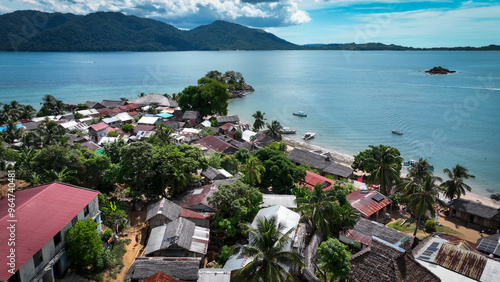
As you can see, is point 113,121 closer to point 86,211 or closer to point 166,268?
point 86,211

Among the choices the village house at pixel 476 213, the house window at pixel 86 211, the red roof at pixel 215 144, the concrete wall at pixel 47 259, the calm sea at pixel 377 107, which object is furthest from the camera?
the calm sea at pixel 377 107

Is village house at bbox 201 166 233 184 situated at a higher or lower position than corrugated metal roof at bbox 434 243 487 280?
lower

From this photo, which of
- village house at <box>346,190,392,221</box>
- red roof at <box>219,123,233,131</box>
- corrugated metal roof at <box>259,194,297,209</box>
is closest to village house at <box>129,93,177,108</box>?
red roof at <box>219,123,233,131</box>

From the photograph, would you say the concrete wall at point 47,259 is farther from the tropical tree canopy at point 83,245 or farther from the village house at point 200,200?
the village house at point 200,200

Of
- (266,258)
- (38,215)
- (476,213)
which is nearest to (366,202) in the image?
(476,213)

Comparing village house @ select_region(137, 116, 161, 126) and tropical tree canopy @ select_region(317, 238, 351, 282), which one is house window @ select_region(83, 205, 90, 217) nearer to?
tropical tree canopy @ select_region(317, 238, 351, 282)

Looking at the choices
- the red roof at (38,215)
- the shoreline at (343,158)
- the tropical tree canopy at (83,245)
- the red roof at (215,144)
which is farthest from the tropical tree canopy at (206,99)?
the tropical tree canopy at (83,245)
